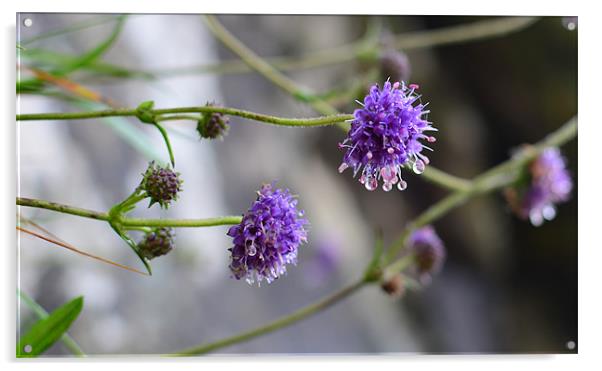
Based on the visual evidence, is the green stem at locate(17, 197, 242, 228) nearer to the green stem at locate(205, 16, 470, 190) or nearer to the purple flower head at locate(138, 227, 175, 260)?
the purple flower head at locate(138, 227, 175, 260)

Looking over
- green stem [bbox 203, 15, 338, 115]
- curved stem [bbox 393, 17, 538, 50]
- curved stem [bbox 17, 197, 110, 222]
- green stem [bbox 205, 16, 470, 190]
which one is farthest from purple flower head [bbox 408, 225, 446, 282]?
curved stem [bbox 17, 197, 110, 222]

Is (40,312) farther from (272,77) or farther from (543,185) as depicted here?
(543,185)

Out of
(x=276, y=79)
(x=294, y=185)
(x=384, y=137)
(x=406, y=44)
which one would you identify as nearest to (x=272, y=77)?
(x=276, y=79)

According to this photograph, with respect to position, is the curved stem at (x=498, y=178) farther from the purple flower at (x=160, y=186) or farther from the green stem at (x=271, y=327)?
the purple flower at (x=160, y=186)

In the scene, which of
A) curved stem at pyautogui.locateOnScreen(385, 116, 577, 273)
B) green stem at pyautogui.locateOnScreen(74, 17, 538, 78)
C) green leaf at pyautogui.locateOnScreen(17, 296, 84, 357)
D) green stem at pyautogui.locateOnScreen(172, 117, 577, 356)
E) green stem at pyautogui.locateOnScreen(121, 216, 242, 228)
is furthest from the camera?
green stem at pyautogui.locateOnScreen(74, 17, 538, 78)

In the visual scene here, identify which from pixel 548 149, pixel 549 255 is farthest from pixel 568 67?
pixel 549 255

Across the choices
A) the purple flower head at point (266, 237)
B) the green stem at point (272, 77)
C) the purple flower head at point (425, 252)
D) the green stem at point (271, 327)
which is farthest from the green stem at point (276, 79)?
the purple flower head at point (266, 237)
